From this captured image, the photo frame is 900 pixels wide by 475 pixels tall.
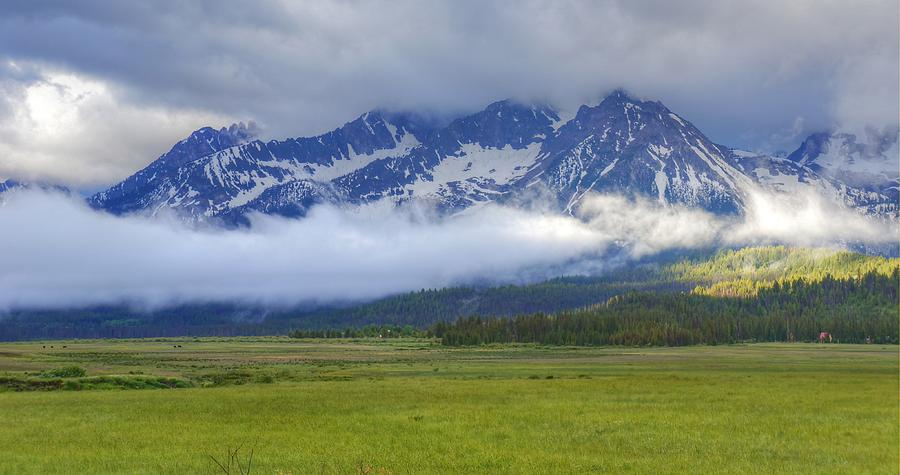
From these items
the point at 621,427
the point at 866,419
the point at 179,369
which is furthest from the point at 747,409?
the point at 179,369

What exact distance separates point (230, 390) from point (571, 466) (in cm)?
5207

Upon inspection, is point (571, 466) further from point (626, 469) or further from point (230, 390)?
point (230, 390)

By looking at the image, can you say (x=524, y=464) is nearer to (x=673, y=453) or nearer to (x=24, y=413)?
(x=673, y=453)

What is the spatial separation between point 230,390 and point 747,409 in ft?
166

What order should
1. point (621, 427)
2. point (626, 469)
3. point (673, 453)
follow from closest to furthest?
1. point (626, 469)
2. point (673, 453)
3. point (621, 427)

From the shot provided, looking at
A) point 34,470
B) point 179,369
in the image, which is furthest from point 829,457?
point 179,369

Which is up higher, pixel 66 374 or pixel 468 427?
pixel 468 427

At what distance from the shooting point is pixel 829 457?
36875 mm

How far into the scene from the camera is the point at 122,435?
4750 centimetres

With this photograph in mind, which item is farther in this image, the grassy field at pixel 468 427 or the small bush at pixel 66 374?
the small bush at pixel 66 374

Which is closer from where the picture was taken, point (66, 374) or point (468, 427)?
point (468, 427)

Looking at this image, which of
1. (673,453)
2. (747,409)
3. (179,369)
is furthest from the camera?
(179,369)

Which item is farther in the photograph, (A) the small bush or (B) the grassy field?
(A) the small bush

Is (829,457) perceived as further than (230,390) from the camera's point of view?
No
